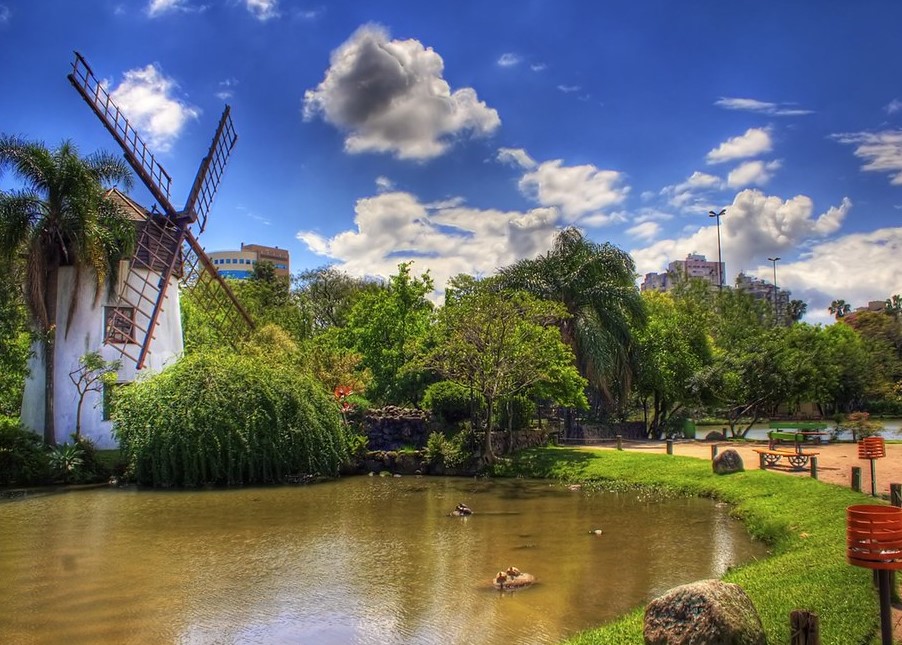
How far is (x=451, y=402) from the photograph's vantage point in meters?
27.0

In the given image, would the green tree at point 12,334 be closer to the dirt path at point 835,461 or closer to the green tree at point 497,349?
the green tree at point 497,349

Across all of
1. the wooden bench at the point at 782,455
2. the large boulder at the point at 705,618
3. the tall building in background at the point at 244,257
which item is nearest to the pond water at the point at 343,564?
the large boulder at the point at 705,618

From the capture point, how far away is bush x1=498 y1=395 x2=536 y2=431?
27.5 metres

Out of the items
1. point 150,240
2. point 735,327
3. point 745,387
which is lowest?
point 745,387

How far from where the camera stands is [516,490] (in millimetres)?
20672

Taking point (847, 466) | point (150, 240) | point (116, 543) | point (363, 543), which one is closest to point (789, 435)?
point (847, 466)

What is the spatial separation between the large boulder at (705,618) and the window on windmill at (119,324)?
997 inches

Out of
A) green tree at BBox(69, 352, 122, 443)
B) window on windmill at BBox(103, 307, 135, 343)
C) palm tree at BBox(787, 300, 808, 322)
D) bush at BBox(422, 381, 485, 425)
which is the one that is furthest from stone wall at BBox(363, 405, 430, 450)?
palm tree at BBox(787, 300, 808, 322)

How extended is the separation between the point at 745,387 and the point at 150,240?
95.3 ft

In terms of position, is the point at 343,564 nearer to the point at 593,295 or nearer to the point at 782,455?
the point at 782,455

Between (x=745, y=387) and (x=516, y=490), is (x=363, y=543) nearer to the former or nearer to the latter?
(x=516, y=490)

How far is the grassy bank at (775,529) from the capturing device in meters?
7.44

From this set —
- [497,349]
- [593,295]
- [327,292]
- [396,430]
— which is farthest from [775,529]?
[327,292]

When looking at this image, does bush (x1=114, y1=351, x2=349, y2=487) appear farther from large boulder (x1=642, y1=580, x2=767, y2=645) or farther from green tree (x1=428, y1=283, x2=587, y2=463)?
large boulder (x1=642, y1=580, x2=767, y2=645)
